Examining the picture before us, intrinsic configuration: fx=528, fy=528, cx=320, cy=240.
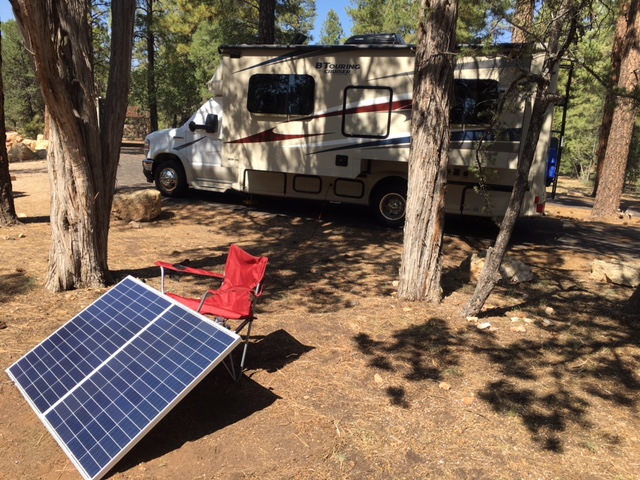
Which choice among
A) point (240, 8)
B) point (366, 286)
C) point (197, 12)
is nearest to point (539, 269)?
point (366, 286)

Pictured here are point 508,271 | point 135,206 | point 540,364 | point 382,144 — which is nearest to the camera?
point 540,364

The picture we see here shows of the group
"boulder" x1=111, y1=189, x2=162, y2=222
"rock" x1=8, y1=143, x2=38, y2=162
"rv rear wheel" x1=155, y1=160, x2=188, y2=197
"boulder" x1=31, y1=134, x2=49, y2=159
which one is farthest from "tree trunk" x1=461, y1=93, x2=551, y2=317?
"boulder" x1=31, y1=134, x2=49, y2=159

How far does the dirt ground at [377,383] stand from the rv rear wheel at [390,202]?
2492 mm

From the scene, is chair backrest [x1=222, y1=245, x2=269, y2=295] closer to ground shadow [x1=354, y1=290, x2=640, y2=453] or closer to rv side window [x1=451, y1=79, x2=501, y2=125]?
ground shadow [x1=354, y1=290, x2=640, y2=453]

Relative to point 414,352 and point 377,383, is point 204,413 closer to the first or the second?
point 377,383

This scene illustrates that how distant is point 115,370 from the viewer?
3.35 metres

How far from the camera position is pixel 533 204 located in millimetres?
8961

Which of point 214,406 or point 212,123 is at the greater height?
point 212,123

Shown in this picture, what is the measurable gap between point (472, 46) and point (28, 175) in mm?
13731

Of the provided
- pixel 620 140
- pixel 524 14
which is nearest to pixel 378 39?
pixel 524 14

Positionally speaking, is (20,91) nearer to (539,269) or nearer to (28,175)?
(28,175)

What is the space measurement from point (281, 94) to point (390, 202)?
9.35 feet

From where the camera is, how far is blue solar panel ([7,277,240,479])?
2.97 metres

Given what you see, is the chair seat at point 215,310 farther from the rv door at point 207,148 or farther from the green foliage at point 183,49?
the green foliage at point 183,49
